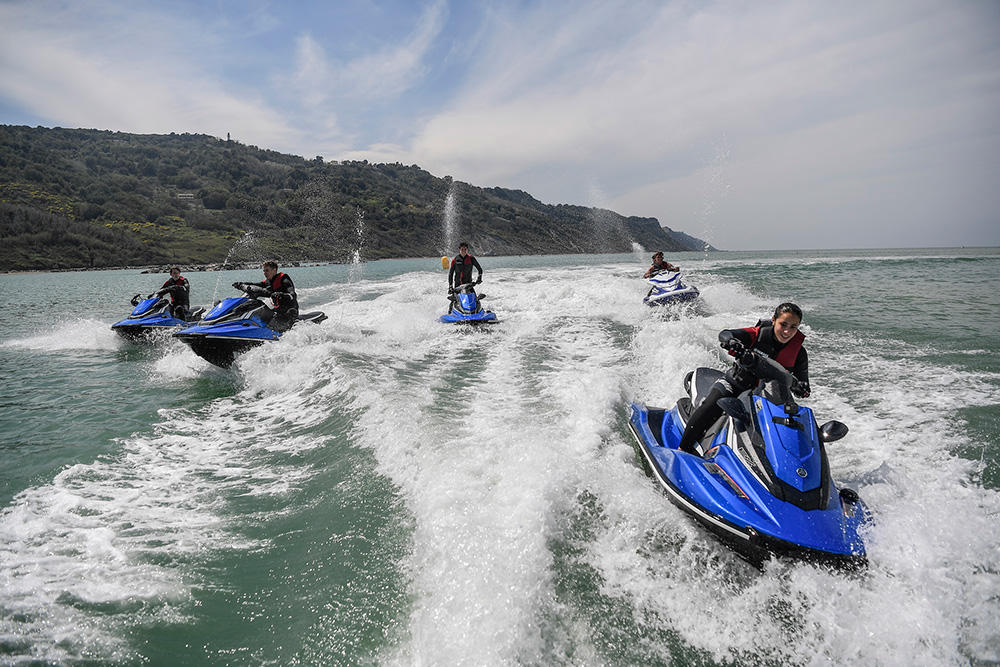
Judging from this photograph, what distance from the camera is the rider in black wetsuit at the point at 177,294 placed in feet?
37.1

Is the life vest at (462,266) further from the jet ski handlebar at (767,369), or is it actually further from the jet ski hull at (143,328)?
the jet ski handlebar at (767,369)

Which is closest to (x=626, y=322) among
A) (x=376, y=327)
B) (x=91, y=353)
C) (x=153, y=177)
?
(x=376, y=327)

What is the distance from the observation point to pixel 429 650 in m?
2.38

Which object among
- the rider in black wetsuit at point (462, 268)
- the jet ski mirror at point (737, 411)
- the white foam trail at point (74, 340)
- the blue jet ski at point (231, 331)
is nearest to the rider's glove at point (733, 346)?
the jet ski mirror at point (737, 411)

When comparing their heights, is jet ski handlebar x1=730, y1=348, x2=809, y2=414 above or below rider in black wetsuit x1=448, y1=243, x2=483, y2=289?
below

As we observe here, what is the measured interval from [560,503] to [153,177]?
6691 inches

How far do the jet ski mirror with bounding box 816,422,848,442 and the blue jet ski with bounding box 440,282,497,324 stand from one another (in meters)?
9.25

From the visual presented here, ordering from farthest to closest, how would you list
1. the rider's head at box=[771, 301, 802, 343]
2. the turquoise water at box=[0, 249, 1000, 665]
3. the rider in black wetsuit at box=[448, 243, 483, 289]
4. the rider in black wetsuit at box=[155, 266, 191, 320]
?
the rider in black wetsuit at box=[448, 243, 483, 289]
the rider in black wetsuit at box=[155, 266, 191, 320]
the rider's head at box=[771, 301, 802, 343]
the turquoise water at box=[0, 249, 1000, 665]

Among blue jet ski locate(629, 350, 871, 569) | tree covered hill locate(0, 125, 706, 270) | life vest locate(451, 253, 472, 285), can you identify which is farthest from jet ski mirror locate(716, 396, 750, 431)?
tree covered hill locate(0, 125, 706, 270)

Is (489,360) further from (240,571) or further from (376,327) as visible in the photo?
(240,571)

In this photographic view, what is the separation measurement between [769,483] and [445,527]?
2211 millimetres

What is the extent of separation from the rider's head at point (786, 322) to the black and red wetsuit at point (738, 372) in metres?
0.06

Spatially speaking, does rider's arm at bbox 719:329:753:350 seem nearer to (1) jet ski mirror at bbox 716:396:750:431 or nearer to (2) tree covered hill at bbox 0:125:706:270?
(1) jet ski mirror at bbox 716:396:750:431

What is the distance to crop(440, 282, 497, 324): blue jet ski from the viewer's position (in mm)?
12086
